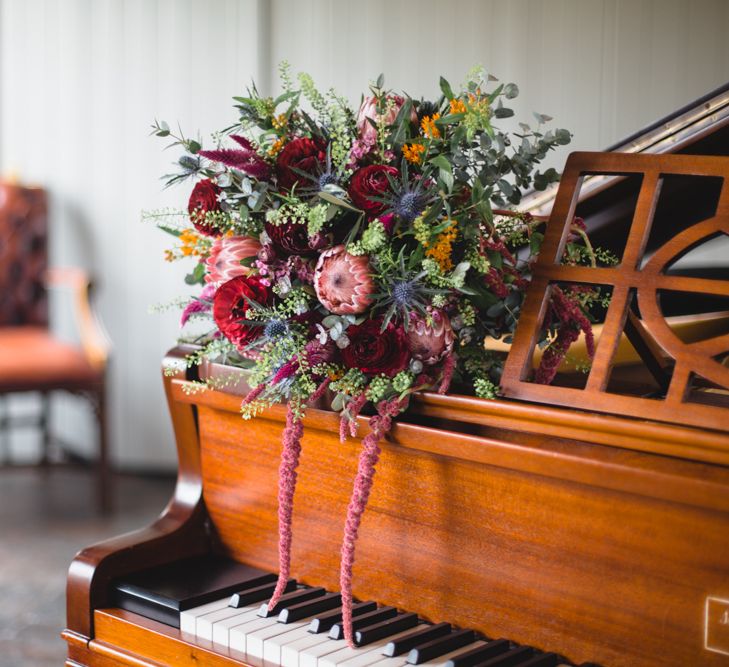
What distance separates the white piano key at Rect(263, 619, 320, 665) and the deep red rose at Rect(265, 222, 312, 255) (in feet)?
1.73

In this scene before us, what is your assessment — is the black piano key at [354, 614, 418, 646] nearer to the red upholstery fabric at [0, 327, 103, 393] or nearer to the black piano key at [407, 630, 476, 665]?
the black piano key at [407, 630, 476, 665]

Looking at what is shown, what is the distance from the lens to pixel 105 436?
4281 millimetres

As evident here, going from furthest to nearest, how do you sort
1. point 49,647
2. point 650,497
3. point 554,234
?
point 49,647, point 554,234, point 650,497

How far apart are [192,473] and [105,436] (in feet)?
9.09

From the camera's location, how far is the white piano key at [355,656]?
47.8 inches

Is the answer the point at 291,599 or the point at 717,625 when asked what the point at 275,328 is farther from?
the point at 717,625

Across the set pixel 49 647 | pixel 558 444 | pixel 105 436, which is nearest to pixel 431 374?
pixel 558 444

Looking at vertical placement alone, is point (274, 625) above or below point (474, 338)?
below

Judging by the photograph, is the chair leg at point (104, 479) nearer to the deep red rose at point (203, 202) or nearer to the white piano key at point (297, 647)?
the deep red rose at point (203, 202)

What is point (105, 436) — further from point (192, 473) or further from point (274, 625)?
point (274, 625)

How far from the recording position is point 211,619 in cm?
137

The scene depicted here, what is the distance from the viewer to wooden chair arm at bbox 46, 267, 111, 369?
4.26 m

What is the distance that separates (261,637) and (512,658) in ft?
1.12

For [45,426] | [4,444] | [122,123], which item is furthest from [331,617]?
[4,444]
